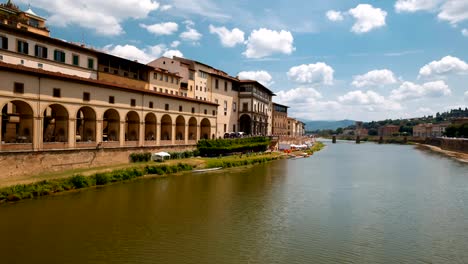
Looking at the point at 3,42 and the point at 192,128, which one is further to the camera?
the point at 192,128

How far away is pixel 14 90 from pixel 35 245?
17232 millimetres

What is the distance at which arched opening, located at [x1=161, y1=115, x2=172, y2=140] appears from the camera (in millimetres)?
49500

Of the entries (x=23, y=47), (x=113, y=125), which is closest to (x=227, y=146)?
(x=113, y=125)

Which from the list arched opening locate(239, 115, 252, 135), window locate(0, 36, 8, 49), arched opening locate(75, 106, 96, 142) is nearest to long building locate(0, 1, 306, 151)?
arched opening locate(75, 106, 96, 142)

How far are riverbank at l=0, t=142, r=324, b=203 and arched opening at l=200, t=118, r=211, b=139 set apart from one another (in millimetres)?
9472

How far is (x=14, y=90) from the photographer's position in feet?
95.1

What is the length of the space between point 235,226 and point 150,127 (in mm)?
30676

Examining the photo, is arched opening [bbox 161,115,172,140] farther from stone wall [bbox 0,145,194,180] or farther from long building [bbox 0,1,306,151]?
stone wall [bbox 0,145,194,180]

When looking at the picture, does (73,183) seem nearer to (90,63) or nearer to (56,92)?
(56,92)

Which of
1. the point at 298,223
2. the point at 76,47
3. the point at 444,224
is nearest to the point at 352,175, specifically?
the point at 444,224

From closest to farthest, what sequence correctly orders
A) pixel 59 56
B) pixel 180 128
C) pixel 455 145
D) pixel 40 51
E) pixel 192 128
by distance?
1. pixel 40 51
2. pixel 59 56
3. pixel 180 128
4. pixel 192 128
5. pixel 455 145

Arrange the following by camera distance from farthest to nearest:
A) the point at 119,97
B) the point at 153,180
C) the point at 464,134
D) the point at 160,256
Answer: the point at 464,134 → the point at 119,97 → the point at 153,180 → the point at 160,256

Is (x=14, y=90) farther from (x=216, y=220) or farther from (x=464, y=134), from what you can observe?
(x=464, y=134)

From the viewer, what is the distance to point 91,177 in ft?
105
